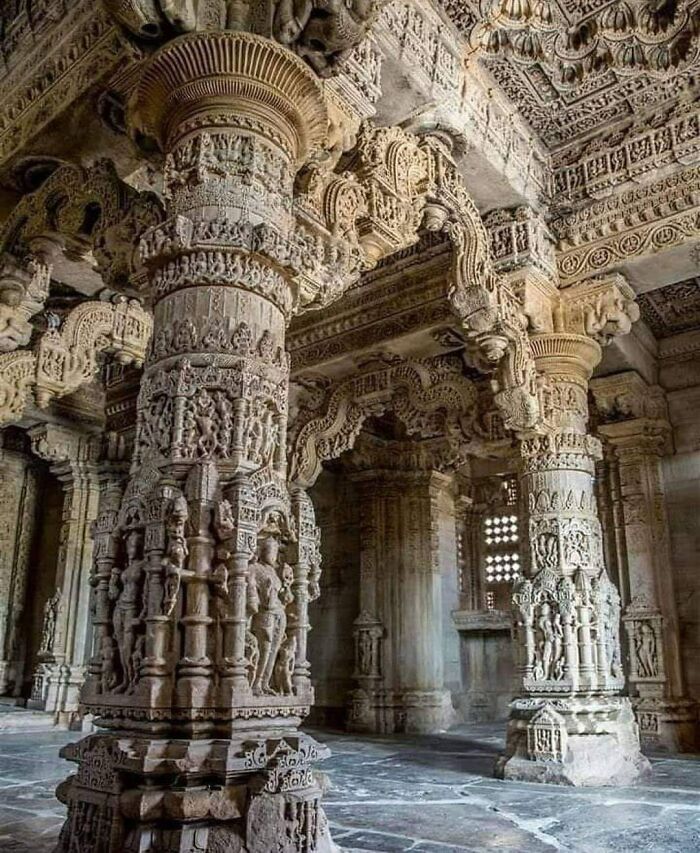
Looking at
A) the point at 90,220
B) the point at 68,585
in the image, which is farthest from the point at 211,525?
the point at 68,585

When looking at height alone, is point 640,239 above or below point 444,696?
above

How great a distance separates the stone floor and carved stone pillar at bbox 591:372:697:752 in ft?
3.18

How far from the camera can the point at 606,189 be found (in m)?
7.07

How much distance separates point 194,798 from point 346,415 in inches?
256

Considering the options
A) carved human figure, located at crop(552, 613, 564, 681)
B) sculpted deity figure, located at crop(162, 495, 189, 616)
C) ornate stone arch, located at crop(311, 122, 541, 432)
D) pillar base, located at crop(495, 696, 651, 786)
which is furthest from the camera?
carved human figure, located at crop(552, 613, 564, 681)

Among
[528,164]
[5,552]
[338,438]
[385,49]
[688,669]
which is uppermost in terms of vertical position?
[528,164]

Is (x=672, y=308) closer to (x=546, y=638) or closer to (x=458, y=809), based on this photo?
(x=546, y=638)

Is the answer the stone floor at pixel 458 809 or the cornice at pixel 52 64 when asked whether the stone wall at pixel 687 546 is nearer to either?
the stone floor at pixel 458 809

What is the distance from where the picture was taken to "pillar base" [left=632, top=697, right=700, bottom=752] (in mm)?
8695

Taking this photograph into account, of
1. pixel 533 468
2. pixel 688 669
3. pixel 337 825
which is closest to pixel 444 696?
pixel 688 669

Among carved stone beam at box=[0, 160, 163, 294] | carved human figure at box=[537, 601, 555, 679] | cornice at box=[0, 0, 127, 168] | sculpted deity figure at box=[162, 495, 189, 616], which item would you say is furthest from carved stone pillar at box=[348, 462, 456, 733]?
sculpted deity figure at box=[162, 495, 189, 616]

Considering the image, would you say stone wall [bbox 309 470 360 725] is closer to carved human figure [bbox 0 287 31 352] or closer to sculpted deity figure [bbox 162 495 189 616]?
carved human figure [bbox 0 287 31 352]

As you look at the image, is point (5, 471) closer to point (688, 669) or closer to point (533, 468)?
point (533, 468)

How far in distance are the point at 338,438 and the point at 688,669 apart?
16.5 ft
